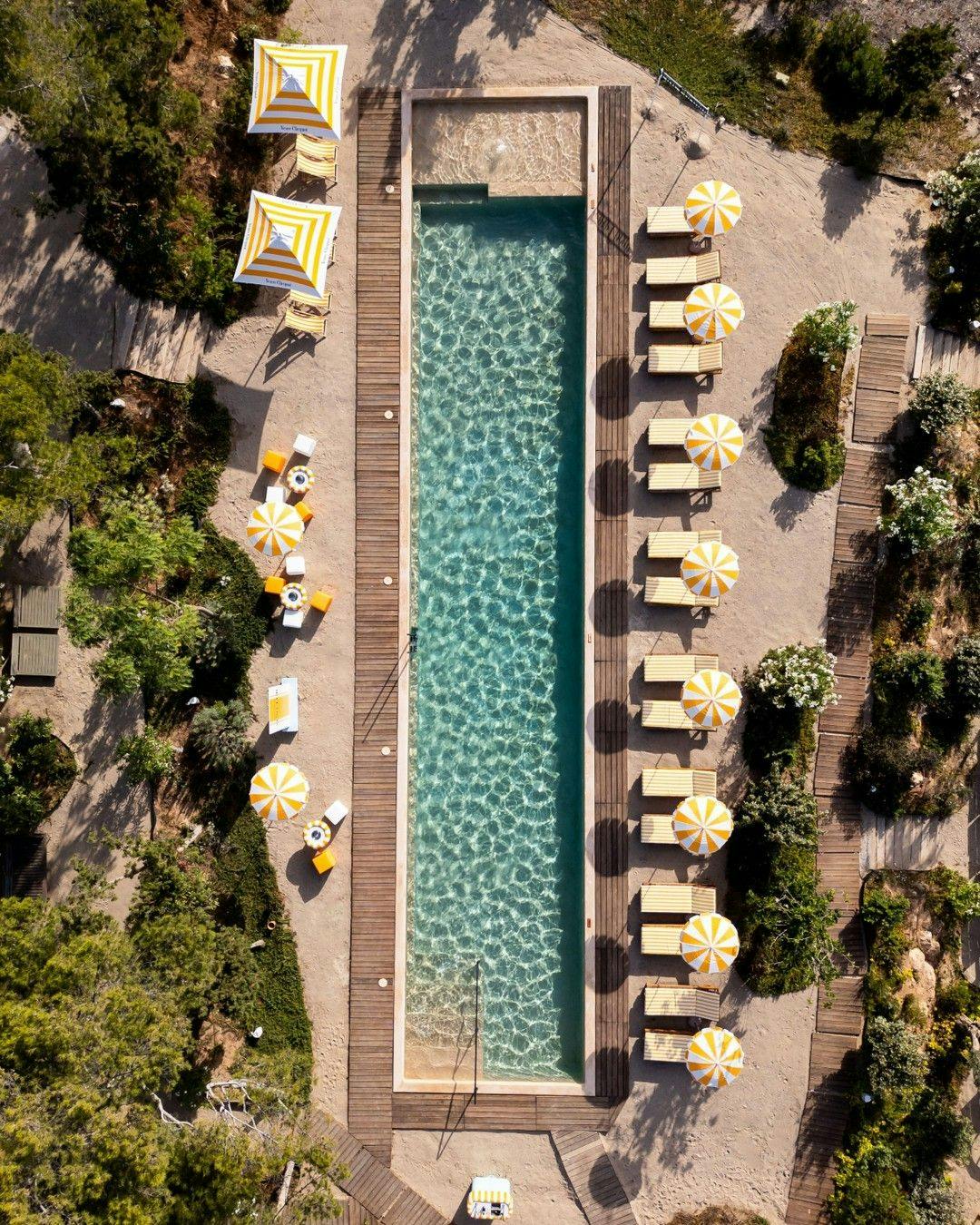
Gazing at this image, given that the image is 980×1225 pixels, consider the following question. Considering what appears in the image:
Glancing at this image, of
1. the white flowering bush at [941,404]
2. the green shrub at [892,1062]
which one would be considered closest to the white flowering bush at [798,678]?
the white flowering bush at [941,404]

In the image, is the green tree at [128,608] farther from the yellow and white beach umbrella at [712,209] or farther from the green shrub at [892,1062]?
the green shrub at [892,1062]

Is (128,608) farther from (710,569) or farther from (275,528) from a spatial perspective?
(710,569)

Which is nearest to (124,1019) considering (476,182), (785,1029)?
(785,1029)

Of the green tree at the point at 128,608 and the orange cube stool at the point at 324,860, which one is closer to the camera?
the green tree at the point at 128,608

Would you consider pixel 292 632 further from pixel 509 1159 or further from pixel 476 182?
pixel 509 1159

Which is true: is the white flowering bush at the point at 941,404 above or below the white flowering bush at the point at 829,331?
below

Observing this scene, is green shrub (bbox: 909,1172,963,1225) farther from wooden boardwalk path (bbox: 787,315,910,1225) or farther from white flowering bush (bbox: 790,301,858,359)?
white flowering bush (bbox: 790,301,858,359)
